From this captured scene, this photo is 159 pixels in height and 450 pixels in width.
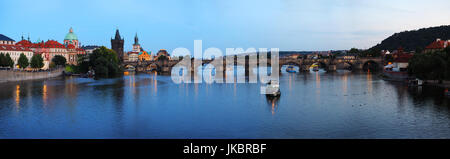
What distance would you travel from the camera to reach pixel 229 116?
84.5ft

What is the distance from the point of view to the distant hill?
159m

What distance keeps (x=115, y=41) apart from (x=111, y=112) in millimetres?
129427

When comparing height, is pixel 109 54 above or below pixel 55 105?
above

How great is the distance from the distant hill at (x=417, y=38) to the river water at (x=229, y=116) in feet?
451

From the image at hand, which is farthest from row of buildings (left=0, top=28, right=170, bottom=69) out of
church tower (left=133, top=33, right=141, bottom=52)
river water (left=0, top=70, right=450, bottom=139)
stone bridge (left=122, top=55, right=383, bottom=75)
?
river water (left=0, top=70, right=450, bottom=139)

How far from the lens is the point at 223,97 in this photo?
37.2 metres

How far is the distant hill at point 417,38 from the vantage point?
6245 inches

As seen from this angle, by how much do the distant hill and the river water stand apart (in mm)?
137325

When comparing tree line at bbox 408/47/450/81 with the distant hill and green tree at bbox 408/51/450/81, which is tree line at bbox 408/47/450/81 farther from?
the distant hill

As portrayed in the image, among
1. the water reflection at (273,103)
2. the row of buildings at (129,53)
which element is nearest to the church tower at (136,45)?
the row of buildings at (129,53)

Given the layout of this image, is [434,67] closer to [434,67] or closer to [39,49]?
[434,67]

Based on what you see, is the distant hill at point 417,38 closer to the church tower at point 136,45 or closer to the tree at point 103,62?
the church tower at point 136,45
